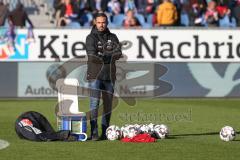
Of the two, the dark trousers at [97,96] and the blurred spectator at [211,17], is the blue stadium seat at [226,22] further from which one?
the dark trousers at [97,96]

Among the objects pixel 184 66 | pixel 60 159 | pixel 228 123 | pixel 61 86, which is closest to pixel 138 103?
pixel 184 66

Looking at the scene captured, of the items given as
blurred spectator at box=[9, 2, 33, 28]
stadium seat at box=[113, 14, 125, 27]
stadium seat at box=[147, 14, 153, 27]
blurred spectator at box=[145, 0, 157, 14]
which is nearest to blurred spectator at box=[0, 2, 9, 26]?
blurred spectator at box=[9, 2, 33, 28]

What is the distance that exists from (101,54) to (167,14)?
13557 mm

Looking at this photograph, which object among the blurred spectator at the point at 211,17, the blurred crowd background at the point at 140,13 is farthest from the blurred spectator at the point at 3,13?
the blurred spectator at the point at 211,17

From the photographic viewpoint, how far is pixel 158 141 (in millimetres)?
15312

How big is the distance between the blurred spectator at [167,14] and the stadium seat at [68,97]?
502 inches

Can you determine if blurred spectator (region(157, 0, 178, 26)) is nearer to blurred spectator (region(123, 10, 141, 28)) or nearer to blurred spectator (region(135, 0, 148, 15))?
blurred spectator (region(123, 10, 141, 28))

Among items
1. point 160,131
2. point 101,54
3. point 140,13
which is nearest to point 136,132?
point 160,131

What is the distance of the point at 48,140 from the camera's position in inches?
594

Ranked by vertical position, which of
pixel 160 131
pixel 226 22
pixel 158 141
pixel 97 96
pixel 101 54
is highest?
pixel 101 54

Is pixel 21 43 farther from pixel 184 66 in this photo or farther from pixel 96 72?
pixel 96 72

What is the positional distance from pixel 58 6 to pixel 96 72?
47.9 feet

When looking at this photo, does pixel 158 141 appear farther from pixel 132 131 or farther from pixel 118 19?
pixel 118 19

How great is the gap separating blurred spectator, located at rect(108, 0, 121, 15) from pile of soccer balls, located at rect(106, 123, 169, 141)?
14.6 meters
